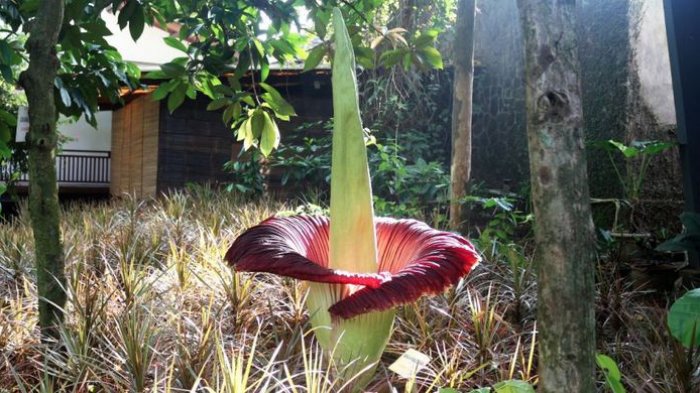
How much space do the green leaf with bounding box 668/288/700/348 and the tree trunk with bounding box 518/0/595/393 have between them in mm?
707

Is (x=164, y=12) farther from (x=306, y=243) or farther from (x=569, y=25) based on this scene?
(x=569, y=25)

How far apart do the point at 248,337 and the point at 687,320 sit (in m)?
1.18

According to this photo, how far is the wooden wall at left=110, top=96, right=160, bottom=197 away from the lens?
9336 millimetres

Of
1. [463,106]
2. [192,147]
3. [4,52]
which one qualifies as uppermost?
[192,147]

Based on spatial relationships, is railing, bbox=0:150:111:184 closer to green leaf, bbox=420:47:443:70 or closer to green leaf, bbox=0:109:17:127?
green leaf, bbox=0:109:17:127

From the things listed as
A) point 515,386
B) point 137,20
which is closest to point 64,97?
point 137,20

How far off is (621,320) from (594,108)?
167 inches

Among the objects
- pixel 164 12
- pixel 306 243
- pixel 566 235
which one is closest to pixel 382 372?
pixel 306 243

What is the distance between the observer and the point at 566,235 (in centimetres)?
90

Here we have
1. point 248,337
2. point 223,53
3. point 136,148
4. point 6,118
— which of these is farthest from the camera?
point 136,148

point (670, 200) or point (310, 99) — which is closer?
point (670, 200)

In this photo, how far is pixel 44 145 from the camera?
1425mm

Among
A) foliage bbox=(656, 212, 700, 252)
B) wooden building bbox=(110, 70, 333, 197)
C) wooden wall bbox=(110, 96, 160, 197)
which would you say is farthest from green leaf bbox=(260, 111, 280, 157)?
wooden wall bbox=(110, 96, 160, 197)

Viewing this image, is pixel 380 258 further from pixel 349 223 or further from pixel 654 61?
pixel 654 61
